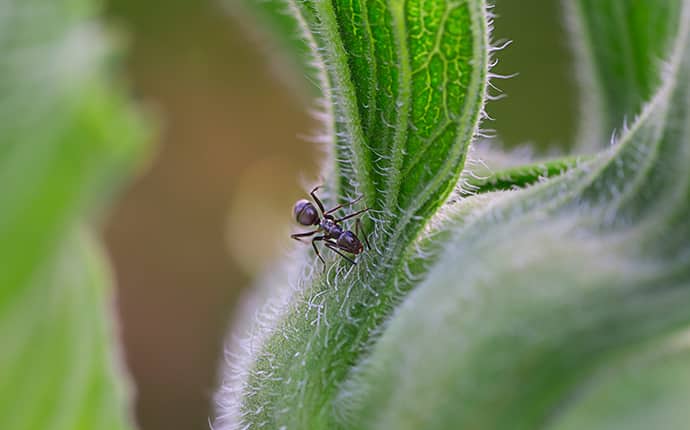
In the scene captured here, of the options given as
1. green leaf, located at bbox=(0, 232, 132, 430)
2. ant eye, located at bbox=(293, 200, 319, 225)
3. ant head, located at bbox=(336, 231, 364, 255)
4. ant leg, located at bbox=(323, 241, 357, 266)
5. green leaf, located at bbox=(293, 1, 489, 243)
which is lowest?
green leaf, located at bbox=(0, 232, 132, 430)

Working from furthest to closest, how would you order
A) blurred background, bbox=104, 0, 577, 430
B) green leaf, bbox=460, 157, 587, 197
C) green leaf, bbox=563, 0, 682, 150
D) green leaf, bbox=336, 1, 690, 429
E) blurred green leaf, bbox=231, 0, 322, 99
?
blurred background, bbox=104, 0, 577, 430, blurred green leaf, bbox=231, 0, 322, 99, green leaf, bbox=563, 0, 682, 150, green leaf, bbox=460, 157, 587, 197, green leaf, bbox=336, 1, 690, 429

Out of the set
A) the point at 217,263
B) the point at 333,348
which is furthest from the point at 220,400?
the point at 217,263

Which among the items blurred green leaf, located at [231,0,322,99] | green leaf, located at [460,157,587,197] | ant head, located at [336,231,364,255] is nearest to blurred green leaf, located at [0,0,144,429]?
blurred green leaf, located at [231,0,322,99]

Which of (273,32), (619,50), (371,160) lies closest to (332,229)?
(371,160)

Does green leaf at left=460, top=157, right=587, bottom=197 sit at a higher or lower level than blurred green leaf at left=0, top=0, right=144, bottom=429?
higher

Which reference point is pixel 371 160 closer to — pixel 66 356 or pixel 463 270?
pixel 463 270

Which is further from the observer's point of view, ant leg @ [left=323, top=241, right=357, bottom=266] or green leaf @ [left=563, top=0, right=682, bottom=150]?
green leaf @ [left=563, top=0, right=682, bottom=150]

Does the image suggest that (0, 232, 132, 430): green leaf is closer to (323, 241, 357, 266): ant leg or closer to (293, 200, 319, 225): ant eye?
(293, 200, 319, 225): ant eye

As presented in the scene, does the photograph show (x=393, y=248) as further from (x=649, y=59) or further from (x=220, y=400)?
(x=649, y=59)
